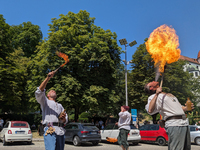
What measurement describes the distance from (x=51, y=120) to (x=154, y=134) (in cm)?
1308

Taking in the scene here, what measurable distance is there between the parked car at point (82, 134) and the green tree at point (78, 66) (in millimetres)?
4520

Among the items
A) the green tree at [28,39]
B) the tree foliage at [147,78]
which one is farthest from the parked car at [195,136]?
the green tree at [28,39]

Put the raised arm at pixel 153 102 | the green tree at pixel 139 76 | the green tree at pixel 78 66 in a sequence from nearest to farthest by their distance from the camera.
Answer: the raised arm at pixel 153 102, the green tree at pixel 78 66, the green tree at pixel 139 76

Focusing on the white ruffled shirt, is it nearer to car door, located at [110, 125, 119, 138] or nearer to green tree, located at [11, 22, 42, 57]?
car door, located at [110, 125, 119, 138]

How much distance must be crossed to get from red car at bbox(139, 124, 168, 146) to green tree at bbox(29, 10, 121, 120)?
18.0ft

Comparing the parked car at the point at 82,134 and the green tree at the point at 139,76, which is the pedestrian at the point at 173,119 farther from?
the green tree at the point at 139,76

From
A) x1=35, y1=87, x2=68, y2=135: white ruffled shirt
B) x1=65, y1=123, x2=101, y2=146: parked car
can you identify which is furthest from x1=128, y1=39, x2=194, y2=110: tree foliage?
x1=35, y1=87, x2=68, y2=135: white ruffled shirt

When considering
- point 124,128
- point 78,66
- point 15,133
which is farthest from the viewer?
point 78,66

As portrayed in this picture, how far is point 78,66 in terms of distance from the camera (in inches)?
834

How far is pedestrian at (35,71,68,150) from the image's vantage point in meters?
4.52

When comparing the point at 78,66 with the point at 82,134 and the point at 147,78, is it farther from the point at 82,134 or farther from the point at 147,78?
the point at 147,78

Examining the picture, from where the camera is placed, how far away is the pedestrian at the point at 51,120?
4.52 m

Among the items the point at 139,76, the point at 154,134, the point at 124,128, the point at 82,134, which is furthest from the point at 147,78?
the point at 124,128

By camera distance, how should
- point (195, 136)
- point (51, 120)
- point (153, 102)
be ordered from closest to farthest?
point (153, 102) < point (51, 120) < point (195, 136)
